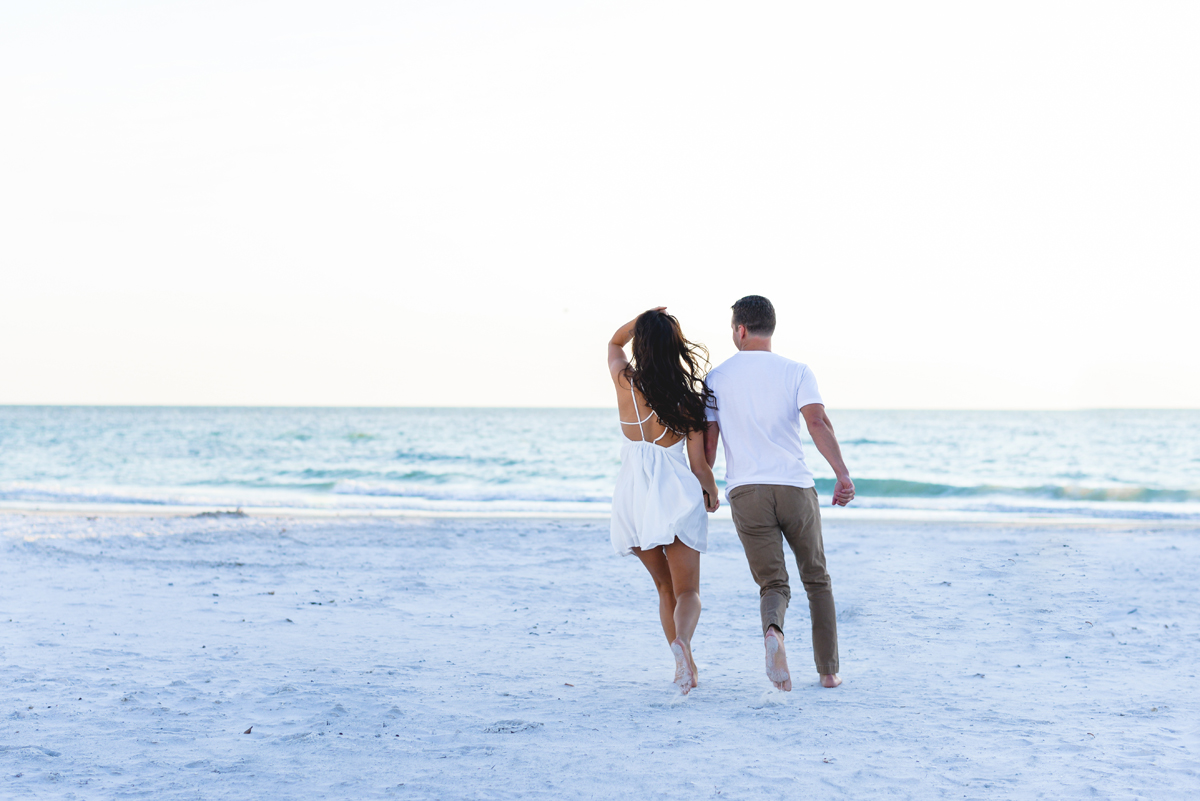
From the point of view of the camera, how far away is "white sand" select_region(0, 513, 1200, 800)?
3029mm

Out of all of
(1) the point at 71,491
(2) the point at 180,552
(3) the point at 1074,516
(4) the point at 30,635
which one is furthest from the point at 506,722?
(1) the point at 71,491

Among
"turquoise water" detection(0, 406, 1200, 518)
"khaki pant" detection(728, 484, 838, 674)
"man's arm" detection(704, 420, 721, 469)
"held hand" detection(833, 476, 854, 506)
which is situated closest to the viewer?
"held hand" detection(833, 476, 854, 506)

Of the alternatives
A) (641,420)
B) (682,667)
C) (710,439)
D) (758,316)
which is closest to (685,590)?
(682,667)

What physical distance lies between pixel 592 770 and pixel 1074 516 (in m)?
13.5

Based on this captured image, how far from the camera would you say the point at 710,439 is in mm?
4070

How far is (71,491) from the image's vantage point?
61.7 feet

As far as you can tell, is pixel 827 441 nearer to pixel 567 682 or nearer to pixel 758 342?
pixel 758 342

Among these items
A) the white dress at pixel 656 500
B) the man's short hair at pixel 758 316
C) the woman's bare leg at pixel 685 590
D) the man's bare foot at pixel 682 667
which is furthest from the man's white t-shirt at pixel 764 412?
the man's bare foot at pixel 682 667

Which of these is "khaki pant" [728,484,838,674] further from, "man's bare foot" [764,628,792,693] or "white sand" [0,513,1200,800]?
"white sand" [0,513,1200,800]

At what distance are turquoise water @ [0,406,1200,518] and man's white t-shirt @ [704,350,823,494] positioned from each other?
11.6m

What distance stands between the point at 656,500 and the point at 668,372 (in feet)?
1.92


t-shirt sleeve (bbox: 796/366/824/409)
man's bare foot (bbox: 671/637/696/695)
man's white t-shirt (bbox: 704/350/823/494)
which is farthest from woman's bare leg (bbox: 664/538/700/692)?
t-shirt sleeve (bbox: 796/366/824/409)

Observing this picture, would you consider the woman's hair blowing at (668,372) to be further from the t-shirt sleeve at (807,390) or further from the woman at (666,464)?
the t-shirt sleeve at (807,390)

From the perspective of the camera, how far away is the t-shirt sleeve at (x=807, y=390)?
3.86 metres
